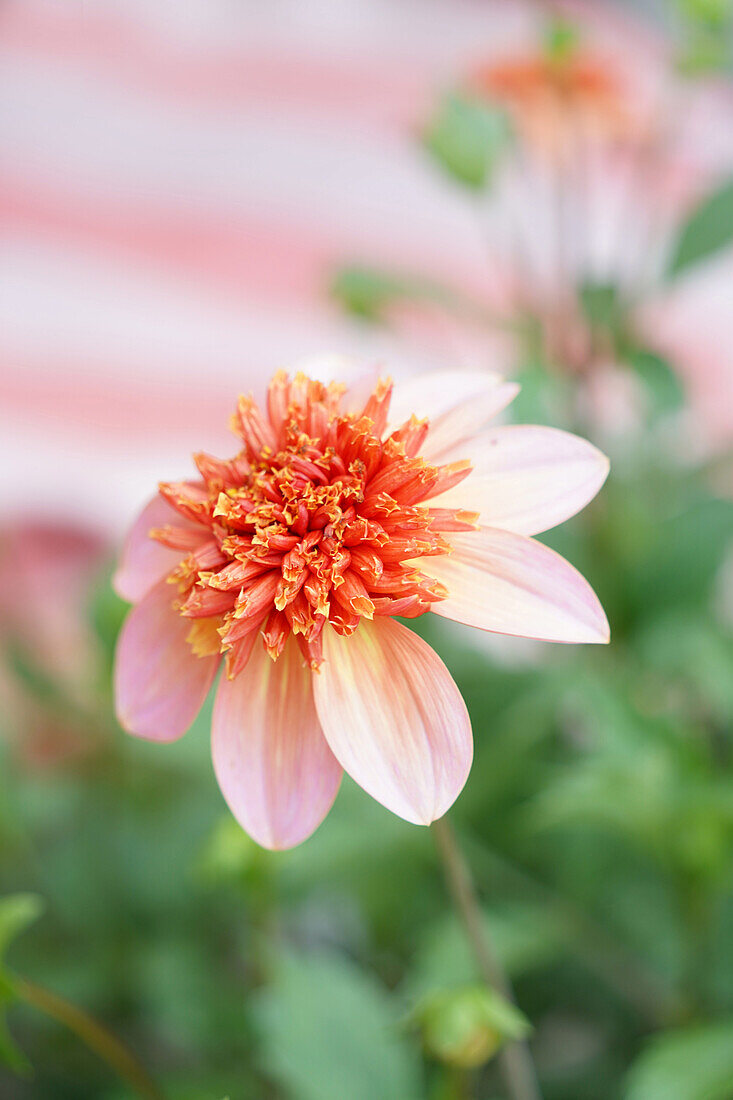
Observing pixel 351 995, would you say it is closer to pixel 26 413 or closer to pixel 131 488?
pixel 131 488

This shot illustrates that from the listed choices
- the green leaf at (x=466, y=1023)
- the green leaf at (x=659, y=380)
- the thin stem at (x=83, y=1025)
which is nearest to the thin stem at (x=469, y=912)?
the green leaf at (x=466, y=1023)

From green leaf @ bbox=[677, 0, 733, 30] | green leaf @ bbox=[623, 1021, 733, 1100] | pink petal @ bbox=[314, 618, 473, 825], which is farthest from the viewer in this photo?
green leaf @ bbox=[677, 0, 733, 30]

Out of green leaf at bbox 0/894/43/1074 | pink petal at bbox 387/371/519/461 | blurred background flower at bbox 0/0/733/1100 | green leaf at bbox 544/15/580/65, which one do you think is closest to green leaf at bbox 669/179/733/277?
blurred background flower at bbox 0/0/733/1100

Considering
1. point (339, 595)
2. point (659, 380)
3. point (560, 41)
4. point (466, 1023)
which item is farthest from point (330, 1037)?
point (560, 41)

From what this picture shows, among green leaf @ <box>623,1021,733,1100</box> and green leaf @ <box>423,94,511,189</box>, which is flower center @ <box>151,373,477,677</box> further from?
green leaf @ <box>423,94,511,189</box>

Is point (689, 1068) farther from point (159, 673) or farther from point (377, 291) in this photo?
point (377, 291)

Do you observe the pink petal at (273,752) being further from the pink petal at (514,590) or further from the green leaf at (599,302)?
the green leaf at (599,302)
